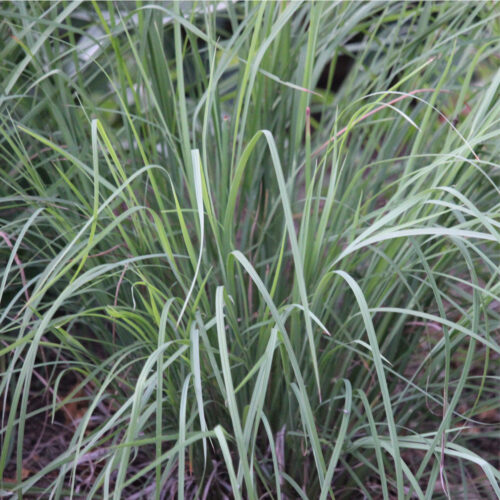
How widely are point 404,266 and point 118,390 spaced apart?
1.48 feet

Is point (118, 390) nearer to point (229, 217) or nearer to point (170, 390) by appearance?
point (170, 390)

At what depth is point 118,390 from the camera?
103 centimetres

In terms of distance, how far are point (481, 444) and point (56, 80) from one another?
992 millimetres

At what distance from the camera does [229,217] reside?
87 cm

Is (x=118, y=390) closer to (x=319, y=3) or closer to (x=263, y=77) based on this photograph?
(x=263, y=77)

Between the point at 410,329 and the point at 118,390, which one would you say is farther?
the point at 410,329

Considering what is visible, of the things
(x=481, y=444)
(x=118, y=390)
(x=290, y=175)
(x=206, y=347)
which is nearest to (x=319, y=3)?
(x=290, y=175)

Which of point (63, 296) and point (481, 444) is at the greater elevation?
point (63, 296)

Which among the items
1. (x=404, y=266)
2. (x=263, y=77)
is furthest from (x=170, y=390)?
(x=263, y=77)

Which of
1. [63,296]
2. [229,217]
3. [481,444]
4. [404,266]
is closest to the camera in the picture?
[63,296]

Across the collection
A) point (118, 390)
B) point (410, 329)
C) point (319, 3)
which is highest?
point (319, 3)

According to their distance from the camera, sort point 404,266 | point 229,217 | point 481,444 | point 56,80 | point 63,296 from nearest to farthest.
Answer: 1. point 63,296
2. point 229,217
3. point 404,266
4. point 56,80
5. point 481,444

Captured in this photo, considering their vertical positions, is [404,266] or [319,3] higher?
[319,3]

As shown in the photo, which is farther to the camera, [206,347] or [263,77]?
[263,77]
